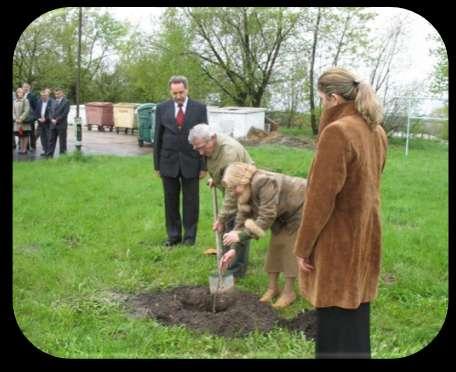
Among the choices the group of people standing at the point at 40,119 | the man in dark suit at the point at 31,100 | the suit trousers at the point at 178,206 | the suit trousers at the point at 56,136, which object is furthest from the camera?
the suit trousers at the point at 178,206

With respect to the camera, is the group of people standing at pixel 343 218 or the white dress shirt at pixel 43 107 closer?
the group of people standing at pixel 343 218

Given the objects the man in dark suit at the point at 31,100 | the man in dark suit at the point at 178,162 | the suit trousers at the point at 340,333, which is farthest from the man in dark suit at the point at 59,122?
the suit trousers at the point at 340,333

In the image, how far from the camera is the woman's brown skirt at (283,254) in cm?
358

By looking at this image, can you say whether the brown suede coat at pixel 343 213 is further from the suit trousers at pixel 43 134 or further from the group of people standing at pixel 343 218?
the suit trousers at pixel 43 134

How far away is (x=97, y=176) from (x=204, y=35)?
1.59 meters

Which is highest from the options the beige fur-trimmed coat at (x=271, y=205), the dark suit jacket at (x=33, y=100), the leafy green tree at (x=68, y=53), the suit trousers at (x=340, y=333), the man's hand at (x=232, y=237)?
the leafy green tree at (x=68, y=53)

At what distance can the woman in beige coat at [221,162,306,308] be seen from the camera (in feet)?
10.9

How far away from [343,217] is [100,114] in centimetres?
151

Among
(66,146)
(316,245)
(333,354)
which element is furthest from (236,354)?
(66,146)

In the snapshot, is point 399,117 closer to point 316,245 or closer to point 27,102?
point 316,245

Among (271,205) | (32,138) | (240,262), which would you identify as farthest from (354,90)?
(32,138)

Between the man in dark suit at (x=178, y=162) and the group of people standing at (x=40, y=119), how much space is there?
2.35 ft

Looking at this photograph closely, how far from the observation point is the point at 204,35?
3.37 metres

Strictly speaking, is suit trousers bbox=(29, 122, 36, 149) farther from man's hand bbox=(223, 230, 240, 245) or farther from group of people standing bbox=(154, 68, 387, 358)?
group of people standing bbox=(154, 68, 387, 358)
